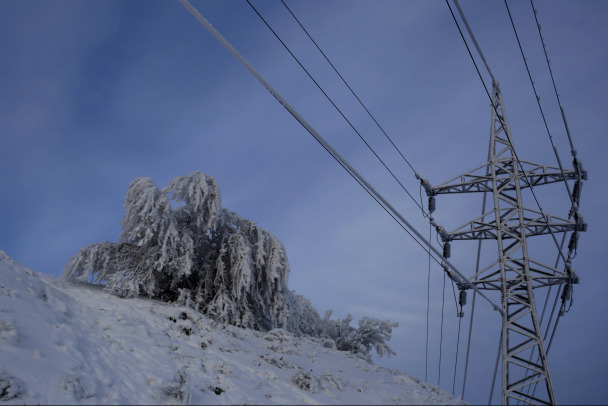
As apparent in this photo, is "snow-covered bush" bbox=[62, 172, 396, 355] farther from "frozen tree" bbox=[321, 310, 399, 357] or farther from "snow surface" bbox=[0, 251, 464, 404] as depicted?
"frozen tree" bbox=[321, 310, 399, 357]

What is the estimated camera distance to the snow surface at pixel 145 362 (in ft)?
16.3

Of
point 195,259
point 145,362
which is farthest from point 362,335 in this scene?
point 145,362

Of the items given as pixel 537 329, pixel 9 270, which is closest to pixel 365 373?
pixel 537 329

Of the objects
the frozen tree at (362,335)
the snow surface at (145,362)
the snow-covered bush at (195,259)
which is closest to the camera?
A: the snow surface at (145,362)

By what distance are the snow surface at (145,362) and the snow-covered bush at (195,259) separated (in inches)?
60.0

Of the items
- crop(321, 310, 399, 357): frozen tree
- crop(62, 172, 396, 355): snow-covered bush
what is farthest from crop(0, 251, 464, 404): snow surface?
crop(321, 310, 399, 357): frozen tree

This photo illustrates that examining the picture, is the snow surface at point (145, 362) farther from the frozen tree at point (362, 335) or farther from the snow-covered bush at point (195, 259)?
the frozen tree at point (362, 335)

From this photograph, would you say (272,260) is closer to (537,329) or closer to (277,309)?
(277,309)

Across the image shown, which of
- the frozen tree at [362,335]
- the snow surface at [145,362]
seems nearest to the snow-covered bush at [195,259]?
the snow surface at [145,362]

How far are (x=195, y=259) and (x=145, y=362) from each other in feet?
19.3

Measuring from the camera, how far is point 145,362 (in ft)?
20.2

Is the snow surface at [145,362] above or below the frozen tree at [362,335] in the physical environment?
below

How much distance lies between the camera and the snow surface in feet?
16.3

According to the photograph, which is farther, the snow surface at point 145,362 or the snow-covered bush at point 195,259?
the snow-covered bush at point 195,259
